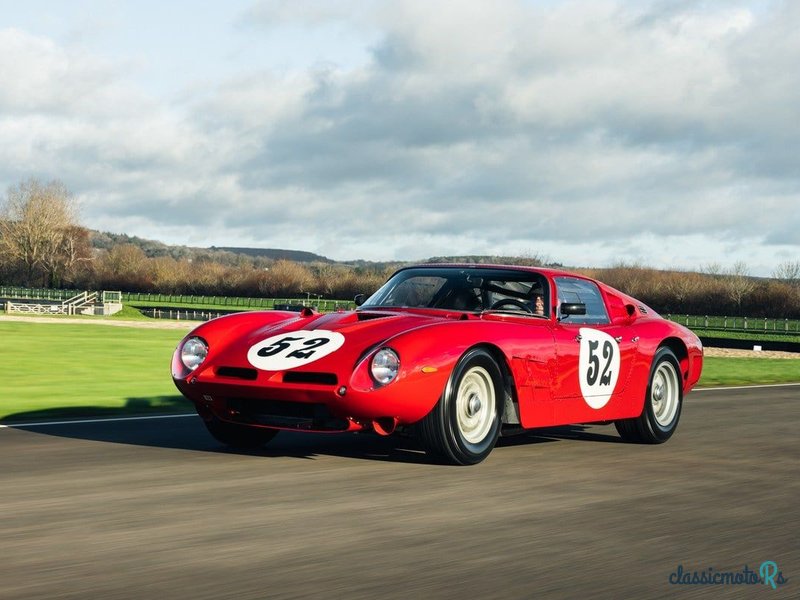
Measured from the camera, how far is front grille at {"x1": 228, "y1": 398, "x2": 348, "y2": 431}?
7.17 m

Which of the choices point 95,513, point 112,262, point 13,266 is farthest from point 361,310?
point 112,262

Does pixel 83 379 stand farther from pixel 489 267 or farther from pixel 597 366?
pixel 597 366

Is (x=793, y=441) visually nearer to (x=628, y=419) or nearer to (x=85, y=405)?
(x=628, y=419)

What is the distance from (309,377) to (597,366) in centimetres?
273

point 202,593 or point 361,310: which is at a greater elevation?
point 361,310

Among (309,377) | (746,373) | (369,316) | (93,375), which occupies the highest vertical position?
(369,316)

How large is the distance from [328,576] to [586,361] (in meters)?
4.71

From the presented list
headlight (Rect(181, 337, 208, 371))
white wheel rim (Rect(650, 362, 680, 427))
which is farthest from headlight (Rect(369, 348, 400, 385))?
white wheel rim (Rect(650, 362, 680, 427))

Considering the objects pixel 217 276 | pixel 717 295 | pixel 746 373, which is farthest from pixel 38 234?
pixel 746 373

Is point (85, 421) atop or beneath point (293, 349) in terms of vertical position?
beneath

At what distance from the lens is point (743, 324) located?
270 feet

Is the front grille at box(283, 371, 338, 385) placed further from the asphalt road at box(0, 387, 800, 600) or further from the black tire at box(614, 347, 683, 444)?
the black tire at box(614, 347, 683, 444)

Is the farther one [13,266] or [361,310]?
[13,266]

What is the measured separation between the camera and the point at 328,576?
14.0ft
